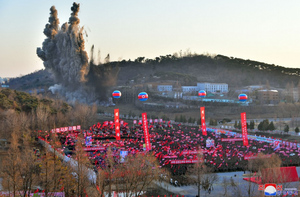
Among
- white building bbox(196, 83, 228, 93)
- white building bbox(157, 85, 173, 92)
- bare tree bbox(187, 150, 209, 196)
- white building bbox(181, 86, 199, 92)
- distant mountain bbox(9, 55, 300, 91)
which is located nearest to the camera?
bare tree bbox(187, 150, 209, 196)

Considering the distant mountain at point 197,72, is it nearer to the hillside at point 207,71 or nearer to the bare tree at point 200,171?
the hillside at point 207,71

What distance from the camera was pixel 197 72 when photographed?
11800cm

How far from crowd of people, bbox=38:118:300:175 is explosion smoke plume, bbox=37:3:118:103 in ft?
83.9

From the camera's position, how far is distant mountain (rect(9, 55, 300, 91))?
102 m

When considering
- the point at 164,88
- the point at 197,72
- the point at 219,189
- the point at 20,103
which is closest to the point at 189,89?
the point at 164,88

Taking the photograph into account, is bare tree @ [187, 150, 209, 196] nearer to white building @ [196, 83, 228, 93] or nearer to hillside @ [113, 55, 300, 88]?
white building @ [196, 83, 228, 93]

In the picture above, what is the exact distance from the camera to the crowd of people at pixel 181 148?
26.6 meters

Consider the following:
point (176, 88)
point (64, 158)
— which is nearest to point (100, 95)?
point (176, 88)

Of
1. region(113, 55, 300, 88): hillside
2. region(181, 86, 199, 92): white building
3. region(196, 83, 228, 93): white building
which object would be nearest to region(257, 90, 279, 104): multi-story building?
region(196, 83, 228, 93): white building

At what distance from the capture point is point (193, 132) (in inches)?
1560

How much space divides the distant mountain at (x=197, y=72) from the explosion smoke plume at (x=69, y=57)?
3291 centimetres

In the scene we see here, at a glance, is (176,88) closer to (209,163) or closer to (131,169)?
(209,163)

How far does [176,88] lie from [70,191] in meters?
69.2

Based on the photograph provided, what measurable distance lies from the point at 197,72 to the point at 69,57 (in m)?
59.5
